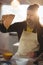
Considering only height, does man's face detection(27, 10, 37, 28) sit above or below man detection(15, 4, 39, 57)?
above

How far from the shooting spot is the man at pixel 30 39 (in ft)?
7.02

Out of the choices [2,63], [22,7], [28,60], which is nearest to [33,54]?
[28,60]

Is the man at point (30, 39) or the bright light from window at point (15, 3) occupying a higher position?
the bright light from window at point (15, 3)

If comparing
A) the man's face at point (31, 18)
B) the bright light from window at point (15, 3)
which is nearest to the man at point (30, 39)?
the man's face at point (31, 18)

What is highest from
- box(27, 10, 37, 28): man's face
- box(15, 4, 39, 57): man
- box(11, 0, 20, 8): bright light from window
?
box(11, 0, 20, 8): bright light from window

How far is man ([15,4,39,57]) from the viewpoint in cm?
214

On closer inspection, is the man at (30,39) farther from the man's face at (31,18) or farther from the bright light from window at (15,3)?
the bright light from window at (15,3)

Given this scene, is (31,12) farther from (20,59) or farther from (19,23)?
(20,59)

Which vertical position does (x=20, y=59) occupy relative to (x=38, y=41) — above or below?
below

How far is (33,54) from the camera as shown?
7.00ft

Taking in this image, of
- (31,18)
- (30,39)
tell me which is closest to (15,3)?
(31,18)

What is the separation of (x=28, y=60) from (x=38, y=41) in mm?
180

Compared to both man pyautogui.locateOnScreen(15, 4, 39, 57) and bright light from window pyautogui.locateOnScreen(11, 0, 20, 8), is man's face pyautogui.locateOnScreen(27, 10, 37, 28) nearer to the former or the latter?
man pyautogui.locateOnScreen(15, 4, 39, 57)

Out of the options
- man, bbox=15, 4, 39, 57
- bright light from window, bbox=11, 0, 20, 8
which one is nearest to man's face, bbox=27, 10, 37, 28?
man, bbox=15, 4, 39, 57
